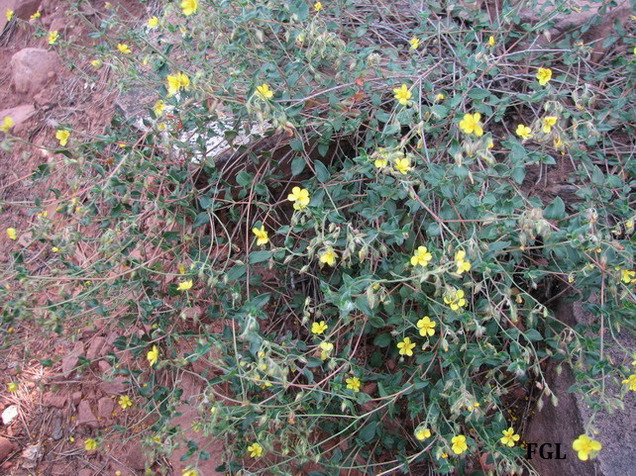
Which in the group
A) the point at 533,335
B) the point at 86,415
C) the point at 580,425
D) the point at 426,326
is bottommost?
the point at 580,425

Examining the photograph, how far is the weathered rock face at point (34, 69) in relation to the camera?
412 cm

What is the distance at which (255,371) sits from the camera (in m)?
1.82

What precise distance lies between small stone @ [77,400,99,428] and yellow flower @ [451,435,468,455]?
6.48 feet

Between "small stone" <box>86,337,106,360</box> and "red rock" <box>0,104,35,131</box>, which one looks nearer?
"small stone" <box>86,337,106,360</box>

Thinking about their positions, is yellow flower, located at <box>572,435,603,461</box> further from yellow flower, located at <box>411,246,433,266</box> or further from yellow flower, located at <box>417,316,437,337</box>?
yellow flower, located at <box>411,246,433,266</box>

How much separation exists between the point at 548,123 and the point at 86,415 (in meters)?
2.71

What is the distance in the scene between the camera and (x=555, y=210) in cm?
199

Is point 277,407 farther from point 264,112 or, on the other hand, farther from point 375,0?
point 375,0

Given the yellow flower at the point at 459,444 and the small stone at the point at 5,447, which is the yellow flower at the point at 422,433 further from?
the small stone at the point at 5,447

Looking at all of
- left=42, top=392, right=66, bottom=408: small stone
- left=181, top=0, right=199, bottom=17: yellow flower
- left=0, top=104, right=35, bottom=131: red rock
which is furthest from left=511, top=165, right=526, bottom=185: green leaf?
left=0, top=104, right=35, bottom=131: red rock

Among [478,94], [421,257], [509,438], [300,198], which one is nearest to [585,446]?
[509,438]

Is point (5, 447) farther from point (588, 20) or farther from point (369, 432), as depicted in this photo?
point (588, 20)

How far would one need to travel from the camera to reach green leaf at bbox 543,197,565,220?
1978 millimetres

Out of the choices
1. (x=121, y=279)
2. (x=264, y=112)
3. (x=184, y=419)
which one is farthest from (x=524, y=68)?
(x=184, y=419)
